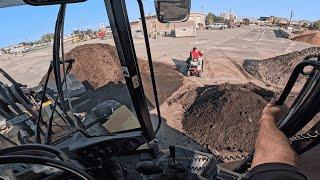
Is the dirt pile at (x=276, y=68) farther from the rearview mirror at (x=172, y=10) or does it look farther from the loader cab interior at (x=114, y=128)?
the rearview mirror at (x=172, y=10)

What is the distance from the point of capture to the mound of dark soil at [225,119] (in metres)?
9.33

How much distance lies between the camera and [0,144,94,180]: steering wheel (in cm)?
223

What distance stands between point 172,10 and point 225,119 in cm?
769

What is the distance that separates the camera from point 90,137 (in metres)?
3.56

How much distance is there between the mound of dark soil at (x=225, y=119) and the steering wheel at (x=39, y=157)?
691 centimetres

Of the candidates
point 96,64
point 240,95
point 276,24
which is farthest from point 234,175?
point 276,24

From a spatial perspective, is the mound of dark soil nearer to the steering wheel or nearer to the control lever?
the control lever

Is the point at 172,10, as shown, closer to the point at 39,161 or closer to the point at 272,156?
the point at 272,156

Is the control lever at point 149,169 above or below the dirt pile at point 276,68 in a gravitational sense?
above

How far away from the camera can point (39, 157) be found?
2.27 m

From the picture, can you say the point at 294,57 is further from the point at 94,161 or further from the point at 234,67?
the point at 94,161

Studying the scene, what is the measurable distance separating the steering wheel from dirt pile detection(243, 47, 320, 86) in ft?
52.5

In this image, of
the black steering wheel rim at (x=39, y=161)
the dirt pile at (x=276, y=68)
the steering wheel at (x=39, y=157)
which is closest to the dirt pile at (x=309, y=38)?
the dirt pile at (x=276, y=68)

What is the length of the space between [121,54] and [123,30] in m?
0.22
